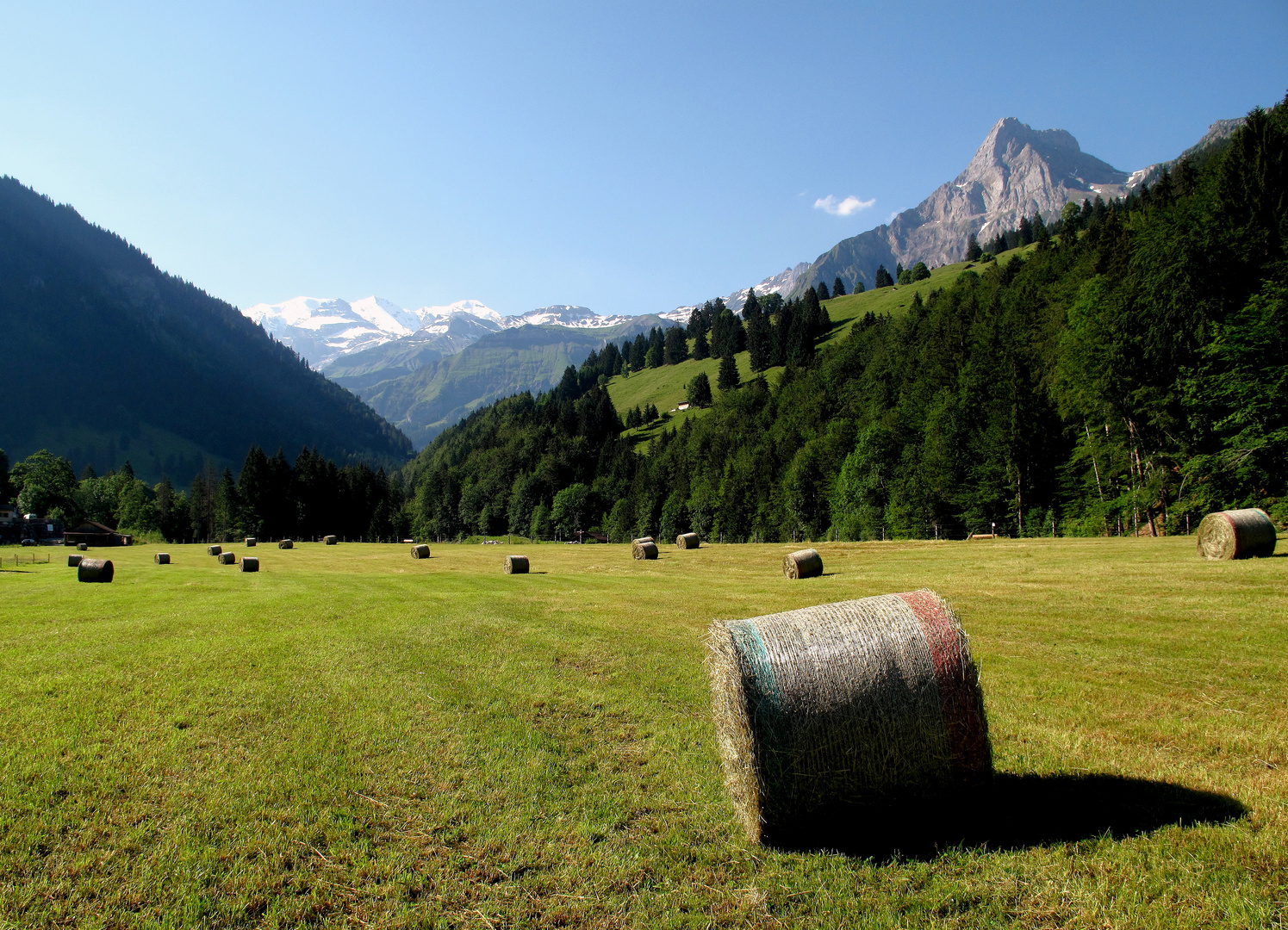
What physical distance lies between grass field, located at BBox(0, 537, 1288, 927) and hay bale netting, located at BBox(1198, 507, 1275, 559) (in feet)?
25.1

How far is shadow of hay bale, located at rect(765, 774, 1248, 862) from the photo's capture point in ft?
20.1

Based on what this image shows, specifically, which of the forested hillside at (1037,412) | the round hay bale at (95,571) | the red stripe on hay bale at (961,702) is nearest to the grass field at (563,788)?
the red stripe on hay bale at (961,702)

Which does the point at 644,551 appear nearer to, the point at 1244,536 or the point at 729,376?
the point at 1244,536

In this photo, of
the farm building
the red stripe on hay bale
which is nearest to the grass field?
the red stripe on hay bale

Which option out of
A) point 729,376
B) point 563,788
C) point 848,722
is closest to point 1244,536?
point 848,722

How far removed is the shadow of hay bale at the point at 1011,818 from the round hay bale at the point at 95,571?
131ft

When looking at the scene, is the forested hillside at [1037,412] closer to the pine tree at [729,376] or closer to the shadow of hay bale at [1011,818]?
the pine tree at [729,376]

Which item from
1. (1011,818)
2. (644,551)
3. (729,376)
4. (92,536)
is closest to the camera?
(1011,818)

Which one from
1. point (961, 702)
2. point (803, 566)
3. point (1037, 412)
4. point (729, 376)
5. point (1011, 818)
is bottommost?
point (803, 566)

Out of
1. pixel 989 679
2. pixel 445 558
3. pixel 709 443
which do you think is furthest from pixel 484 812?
pixel 709 443

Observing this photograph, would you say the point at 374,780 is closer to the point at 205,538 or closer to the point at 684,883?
the point at 684,883

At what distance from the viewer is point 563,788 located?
7660 millimetres

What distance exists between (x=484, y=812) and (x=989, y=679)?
9232mm

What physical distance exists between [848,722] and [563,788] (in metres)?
3.63
